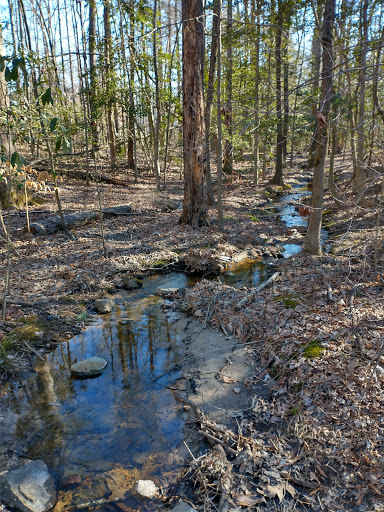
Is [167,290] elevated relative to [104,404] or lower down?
elevated

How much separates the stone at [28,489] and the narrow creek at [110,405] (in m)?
0.21

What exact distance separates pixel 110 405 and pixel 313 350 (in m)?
3.00

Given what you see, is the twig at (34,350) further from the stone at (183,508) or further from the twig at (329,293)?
the twig at (329,293)

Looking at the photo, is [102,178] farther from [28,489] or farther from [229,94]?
[28,489]

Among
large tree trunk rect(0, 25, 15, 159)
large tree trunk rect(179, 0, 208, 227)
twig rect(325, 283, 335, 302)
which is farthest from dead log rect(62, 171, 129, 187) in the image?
twig rect(325, 283, 335, 302)

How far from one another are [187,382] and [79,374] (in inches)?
68.8

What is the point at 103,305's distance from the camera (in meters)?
7.81

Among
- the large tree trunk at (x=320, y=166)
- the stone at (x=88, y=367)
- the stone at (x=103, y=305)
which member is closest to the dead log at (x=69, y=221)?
the stone at (x=103, y=305)

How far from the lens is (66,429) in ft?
15.4

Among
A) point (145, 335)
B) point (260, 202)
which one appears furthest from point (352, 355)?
point (260, 202)

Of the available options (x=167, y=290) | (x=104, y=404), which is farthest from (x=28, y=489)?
(x=167, y=290)

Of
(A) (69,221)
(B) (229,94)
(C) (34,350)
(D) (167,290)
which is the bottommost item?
(C) (34,350)

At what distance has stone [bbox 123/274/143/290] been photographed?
891 centimetres

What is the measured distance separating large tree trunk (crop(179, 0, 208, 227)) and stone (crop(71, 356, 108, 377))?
6992 millimetres
